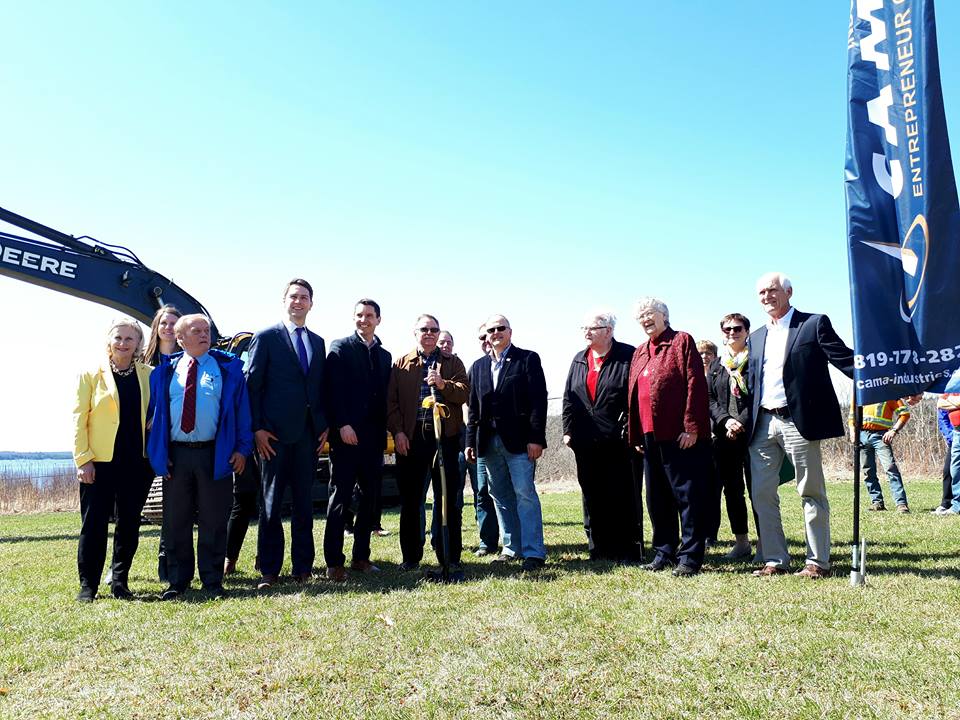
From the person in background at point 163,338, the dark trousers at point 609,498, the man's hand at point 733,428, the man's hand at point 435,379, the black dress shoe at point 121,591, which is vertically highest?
the person in background at point 163,338

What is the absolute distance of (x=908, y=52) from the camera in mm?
4637

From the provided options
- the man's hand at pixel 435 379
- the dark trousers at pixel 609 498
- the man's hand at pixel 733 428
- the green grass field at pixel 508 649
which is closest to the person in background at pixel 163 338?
the green grass field at pixel 508 649

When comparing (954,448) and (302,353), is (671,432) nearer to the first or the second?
(302,353)

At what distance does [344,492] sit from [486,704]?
9.74ft

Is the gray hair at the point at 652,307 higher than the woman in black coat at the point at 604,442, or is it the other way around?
the gray hair at the point at 652,307

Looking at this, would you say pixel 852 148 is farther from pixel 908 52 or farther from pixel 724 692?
pixel 724 692

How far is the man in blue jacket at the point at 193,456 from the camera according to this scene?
5.02 meters

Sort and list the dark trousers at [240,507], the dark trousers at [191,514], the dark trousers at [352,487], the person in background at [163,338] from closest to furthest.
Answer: the dark trousers at [191,514]
the dark trousers at [352,487]
the person in background at [163,338]
the dark trousers at [240,507]

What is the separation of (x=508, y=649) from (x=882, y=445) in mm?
8529

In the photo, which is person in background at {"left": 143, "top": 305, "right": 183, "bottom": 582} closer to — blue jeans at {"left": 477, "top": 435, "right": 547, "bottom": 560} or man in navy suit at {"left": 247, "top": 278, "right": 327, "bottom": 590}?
man in navy suit at {"left": 247, "top": 278, "right": 327, "bottom": 590}

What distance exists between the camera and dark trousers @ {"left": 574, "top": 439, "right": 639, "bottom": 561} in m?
6.03

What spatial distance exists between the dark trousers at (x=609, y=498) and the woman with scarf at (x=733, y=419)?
875mm

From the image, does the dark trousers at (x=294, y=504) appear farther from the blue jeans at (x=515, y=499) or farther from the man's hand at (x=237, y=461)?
the blue jeans at (x=515, y=499)

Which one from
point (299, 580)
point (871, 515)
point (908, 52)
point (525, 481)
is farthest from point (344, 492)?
point (871, 515)
